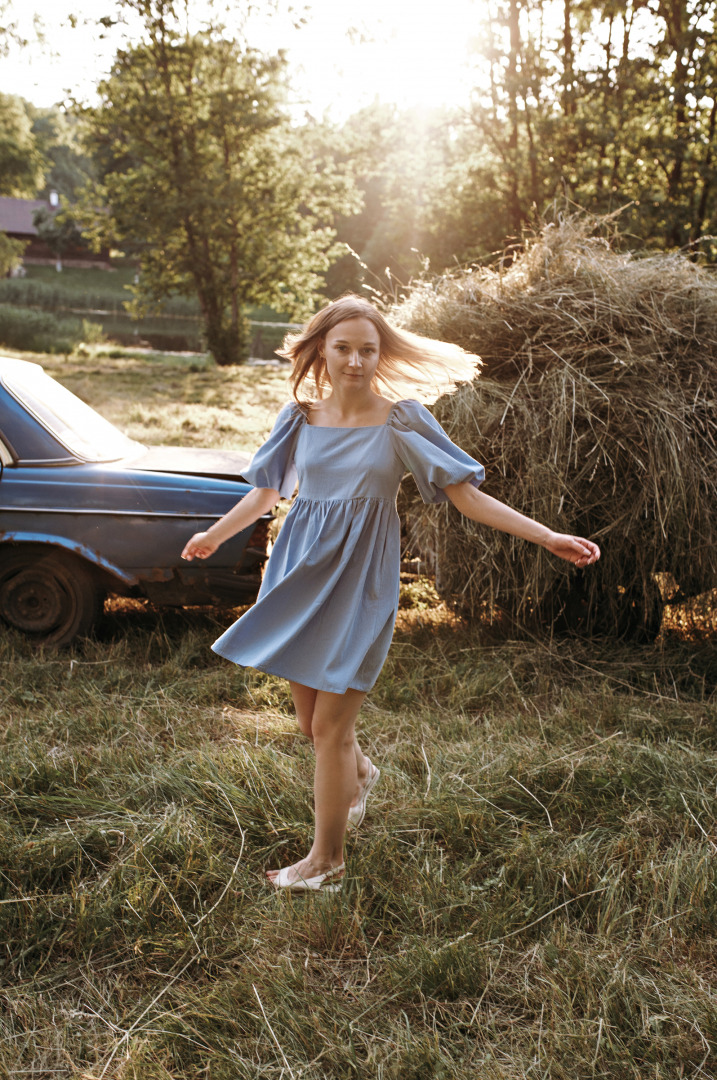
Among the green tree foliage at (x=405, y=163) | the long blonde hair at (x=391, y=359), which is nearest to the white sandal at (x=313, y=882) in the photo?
the long blonde hair at (x=391, y=359)

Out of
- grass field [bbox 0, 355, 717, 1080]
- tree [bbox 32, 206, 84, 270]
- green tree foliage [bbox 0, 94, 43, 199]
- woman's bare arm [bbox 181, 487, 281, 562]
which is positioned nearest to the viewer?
grass field [bbox 0, 355, 717, 1080]

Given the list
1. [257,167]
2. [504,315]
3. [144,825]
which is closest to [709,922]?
[144,825]

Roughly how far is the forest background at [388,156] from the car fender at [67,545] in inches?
113

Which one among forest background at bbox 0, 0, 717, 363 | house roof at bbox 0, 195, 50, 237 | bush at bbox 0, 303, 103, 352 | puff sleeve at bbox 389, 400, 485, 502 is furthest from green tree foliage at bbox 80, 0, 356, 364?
house roof at bbox 0, 195, 50, 237

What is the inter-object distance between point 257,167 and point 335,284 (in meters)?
26.2

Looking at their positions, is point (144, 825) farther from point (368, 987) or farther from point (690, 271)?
point (690, 271)

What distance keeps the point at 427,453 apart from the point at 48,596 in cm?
290

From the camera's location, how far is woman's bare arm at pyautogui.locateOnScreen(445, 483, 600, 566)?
2506 millimetres

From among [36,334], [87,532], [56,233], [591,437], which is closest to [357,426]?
[591,437]

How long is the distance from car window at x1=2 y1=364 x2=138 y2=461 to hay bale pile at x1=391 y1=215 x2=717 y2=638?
6.14 ft

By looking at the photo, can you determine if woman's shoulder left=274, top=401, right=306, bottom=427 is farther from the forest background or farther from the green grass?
the green grass

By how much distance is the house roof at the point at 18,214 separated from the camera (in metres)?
64.7

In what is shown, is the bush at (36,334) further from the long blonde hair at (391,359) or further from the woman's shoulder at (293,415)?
the woman's shoulder at (293,415)

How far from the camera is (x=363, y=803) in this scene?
3.17 meters
